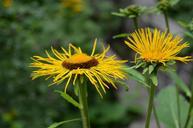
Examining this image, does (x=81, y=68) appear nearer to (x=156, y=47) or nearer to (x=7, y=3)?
(x=156, y=47)

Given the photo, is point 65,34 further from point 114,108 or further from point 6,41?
point 6,41

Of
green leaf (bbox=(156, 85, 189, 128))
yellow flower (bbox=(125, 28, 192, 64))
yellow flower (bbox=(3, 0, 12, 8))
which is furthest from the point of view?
yellow flower (bbox=(3, 0, 12, 8))

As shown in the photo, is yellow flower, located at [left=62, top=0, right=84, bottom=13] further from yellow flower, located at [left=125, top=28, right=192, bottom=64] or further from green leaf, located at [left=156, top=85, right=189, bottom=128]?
yellow flower, located at [left=125, top=28, right=192, bottom=64]

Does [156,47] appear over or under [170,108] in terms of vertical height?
over

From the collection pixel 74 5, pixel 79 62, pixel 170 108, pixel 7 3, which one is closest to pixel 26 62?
pixel 7 3

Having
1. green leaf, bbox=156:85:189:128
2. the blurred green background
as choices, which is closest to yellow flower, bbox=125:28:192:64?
green leaf, bbox=156:85:189:128

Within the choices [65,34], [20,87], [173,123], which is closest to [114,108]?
[65,34]
